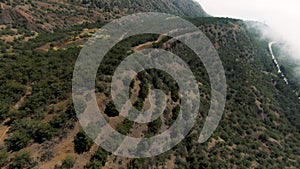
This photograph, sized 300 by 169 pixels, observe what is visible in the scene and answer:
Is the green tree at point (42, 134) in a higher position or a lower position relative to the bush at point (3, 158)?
higher

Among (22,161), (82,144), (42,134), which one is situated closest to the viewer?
(22,161)

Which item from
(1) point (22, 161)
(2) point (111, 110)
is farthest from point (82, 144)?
(2) point (111, 110)

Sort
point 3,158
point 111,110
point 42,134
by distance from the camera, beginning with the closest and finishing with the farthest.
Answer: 1. point 3,158
2. point 42,134
3. point 111,110

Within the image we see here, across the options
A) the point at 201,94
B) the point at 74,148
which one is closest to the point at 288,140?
the point at 201,94

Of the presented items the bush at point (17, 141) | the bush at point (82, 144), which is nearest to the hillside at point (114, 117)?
the bush at point (17, 141)

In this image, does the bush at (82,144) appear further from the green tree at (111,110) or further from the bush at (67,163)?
the green tree at (111,110)

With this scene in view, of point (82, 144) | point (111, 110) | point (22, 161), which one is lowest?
point (82, 144)

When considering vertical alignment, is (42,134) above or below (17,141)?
above

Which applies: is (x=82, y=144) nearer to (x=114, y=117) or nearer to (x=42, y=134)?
(x=42, y=134)
